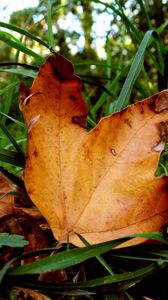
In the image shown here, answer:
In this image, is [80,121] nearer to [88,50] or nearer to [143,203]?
[143,203]

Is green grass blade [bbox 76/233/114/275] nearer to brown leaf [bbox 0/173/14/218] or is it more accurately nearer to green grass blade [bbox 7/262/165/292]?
green grass blade [bbox 7/262/165/292]

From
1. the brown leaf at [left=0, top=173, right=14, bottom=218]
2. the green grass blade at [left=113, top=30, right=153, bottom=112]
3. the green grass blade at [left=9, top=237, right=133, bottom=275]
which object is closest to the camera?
the green grass blade at [left=9, top=237, right=133, bottom=275]

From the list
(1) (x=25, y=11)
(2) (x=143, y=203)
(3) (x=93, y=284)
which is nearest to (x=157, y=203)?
(2) (x=143, y=203)

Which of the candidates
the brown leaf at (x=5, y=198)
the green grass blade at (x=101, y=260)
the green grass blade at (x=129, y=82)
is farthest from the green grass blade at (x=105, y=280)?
the green grass blade at (x=129, y=82)

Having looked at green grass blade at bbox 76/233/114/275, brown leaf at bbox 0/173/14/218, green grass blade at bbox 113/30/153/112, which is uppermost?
green grass blade at bbox 113/30/153/112

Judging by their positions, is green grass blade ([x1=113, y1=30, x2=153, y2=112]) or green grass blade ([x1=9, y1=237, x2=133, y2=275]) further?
green grass blade ([x1=113, y1=30, x2=153, y2=112])

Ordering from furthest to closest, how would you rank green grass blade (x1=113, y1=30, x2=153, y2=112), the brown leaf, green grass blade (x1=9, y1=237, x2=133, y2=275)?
green grass blade (x1=113, y1=30, x2=153, y2=112), the brown leaf, green grass blade (x1=9, y1=237, x2=133, y2=275)

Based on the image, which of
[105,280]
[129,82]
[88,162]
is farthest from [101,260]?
[129,82]

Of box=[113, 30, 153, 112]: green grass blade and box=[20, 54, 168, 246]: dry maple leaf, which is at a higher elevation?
box=[113, 30, 153, 112]: green grass blade

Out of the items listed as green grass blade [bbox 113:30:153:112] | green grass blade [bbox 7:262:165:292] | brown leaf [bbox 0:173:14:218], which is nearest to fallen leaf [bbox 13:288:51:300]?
green grass blade [bbox 7:262:165:292]
